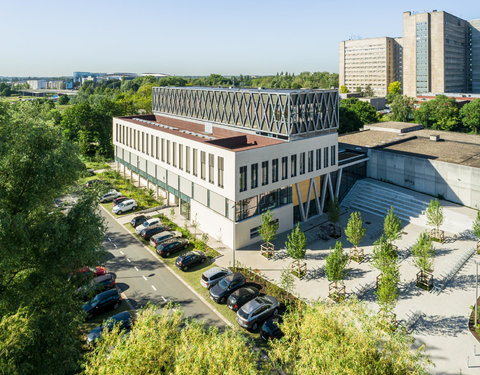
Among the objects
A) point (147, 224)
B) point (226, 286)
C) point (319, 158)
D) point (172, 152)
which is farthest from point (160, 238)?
point (319, 158)

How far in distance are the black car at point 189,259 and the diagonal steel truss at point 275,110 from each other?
17.5 m

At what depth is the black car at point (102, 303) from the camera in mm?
24884

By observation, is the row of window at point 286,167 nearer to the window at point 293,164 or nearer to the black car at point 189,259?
the window at point 293,164

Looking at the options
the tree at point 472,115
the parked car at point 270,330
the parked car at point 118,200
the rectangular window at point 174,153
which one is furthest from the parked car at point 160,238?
the tree at point 472,115

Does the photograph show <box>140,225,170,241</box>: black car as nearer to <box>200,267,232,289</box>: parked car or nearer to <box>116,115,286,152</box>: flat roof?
<box>116,115,286,152</box>: flat roof

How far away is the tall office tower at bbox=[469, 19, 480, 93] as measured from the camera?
6324 inches

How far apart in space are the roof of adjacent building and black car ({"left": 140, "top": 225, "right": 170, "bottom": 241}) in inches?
1281

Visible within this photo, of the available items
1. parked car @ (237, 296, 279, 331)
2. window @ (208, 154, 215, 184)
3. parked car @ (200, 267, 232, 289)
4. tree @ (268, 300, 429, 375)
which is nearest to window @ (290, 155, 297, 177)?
window @ (208, 154, 215, 184)

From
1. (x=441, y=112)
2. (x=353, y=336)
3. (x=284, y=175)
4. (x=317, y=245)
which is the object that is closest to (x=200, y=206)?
(x=284, y=175)

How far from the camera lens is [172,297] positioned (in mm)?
27188

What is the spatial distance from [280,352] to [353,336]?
121 inches

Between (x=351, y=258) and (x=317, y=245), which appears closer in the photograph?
(x=351, y=258)

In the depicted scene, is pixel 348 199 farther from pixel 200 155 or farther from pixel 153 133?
pixel 153 133

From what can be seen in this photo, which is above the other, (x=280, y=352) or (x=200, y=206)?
(x=200, y=206)
